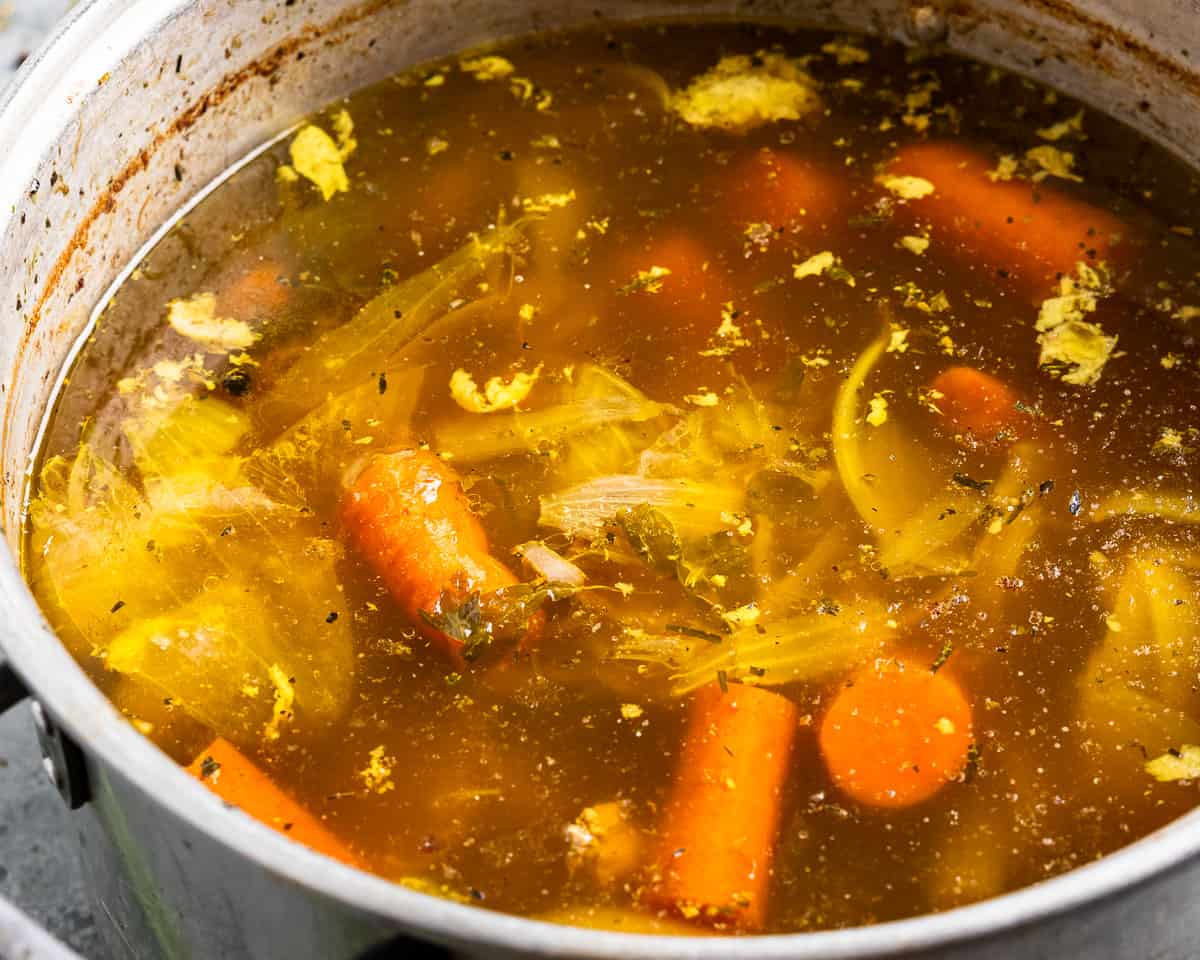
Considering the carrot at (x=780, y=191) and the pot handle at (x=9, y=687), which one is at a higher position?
the pot handle at (x=9, y=687)

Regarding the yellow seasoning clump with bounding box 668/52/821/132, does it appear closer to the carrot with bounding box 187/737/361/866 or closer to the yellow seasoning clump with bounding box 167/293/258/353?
the yellow seasoning clump with bounding box 167/293/258/353

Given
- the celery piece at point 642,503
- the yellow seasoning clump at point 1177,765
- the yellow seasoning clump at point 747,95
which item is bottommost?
the yellow seasoning clump at point 1177,765

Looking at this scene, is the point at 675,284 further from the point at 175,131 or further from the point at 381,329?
the point at 175,131

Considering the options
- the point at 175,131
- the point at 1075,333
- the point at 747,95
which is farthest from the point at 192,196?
the point at 1075,333

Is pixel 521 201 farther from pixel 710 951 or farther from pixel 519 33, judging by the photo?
pixel 710 951

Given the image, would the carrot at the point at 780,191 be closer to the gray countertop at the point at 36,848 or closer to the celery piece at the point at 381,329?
the celery piece at the point at 381,329

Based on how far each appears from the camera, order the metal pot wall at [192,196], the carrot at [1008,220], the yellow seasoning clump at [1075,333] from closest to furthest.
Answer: the metal pot wall at [192,196]
the yellow seasoning clump at [1075,333]
the carrot at [1008,220]

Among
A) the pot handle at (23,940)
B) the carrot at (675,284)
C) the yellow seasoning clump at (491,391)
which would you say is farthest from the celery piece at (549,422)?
the pot handle at (23,940)
